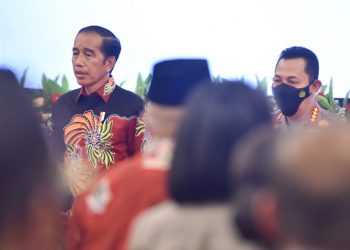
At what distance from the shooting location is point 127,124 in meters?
3.52

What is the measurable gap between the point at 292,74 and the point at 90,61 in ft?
3.27

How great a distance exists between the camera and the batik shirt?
3484 mm

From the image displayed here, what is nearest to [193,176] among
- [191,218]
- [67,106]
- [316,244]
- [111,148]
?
[191,218]

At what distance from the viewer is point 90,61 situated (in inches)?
145

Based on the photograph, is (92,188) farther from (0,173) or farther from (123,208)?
(0,173)

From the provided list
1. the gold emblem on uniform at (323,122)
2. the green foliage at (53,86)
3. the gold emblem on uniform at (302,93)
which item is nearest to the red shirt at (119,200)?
the gold emblem on uniform at (323,122)

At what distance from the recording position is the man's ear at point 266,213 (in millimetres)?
1184

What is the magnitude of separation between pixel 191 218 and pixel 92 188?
358 millimetres

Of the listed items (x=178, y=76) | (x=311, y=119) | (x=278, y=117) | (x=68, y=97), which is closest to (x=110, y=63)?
(x=68, y=97)

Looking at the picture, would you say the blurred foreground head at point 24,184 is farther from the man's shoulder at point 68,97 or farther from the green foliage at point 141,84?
the green foliage at point 141,84

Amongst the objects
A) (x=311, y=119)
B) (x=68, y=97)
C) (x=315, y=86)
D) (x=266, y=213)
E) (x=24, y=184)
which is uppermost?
(x=266, y=213)

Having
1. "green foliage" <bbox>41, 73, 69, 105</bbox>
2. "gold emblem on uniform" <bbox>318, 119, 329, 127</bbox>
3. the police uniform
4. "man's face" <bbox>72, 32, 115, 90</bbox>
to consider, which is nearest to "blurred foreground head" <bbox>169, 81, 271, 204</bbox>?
"gold emblem on uniform" <bbox>318, 119, 329, 127</bbox>

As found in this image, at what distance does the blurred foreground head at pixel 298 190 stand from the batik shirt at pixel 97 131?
2.25 meters

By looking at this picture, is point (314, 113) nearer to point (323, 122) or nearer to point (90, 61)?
point (323, 122)
